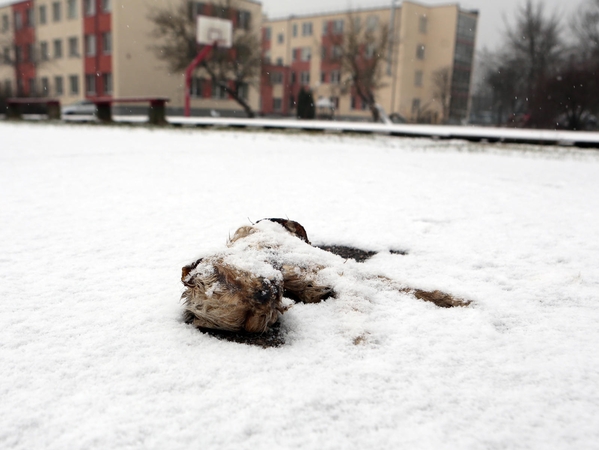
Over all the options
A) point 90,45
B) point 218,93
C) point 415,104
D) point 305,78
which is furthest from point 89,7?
point 415,104

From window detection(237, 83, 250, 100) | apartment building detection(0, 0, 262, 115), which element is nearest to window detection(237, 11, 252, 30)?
apartment building detection(0, 0, 262, 115)

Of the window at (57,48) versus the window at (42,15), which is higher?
the window at (42,15)

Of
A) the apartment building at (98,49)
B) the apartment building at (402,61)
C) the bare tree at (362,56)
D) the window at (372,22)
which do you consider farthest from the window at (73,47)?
the window at (372,22)

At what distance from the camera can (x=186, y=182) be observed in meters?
4.52

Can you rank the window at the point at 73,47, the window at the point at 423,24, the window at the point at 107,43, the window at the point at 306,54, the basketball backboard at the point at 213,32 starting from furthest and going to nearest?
the window at the point at 306,54 < the window at the point at 423,24 < the window at the point at 73,47 < the window at the point at 107,43 < the basketball backboard at the point at 213,32

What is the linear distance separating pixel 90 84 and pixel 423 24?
2996 cm

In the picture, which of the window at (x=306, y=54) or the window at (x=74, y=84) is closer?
the window at (x=74, y=84)

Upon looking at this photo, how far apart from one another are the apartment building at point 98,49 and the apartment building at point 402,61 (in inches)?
292

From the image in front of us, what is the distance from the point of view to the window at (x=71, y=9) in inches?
1318

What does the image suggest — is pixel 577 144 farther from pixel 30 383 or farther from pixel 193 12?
pixel 193 12

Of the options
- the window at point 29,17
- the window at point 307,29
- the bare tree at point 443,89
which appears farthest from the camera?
the window at point 307,29

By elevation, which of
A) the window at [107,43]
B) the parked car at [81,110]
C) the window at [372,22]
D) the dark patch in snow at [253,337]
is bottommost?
the dark patch in snow at [253,337]

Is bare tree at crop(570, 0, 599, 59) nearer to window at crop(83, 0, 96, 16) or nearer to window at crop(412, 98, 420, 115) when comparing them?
window at crop(412, 98, 420, 115)

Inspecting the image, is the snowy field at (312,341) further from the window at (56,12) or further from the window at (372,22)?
the window at (56,12)
